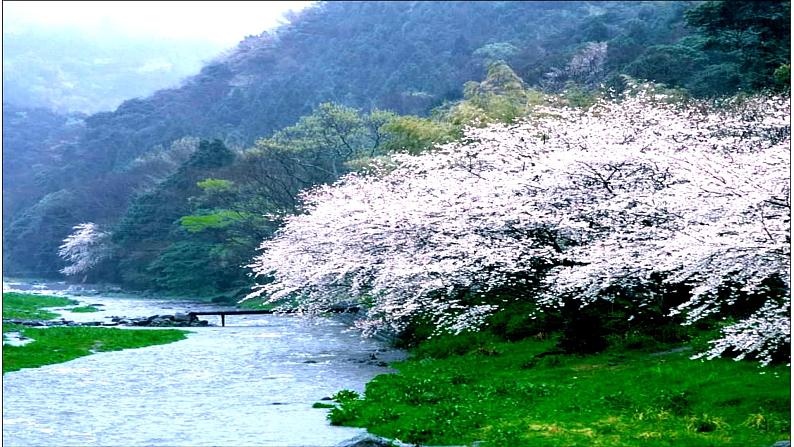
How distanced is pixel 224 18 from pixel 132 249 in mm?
105781

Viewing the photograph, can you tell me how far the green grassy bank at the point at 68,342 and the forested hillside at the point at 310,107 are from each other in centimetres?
1075

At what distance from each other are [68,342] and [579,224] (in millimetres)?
18198

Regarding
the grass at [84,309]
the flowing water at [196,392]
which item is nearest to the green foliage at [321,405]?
the flowing water at [196,392]

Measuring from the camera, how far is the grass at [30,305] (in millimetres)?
39406

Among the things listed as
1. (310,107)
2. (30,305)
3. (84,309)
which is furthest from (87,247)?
(84,309)

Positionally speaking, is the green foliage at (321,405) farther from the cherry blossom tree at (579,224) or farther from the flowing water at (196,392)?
the cherry blossom tree at (579,224)

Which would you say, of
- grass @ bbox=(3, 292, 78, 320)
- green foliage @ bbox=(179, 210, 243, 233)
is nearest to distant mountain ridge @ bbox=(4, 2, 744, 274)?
green foliage @ bbox=(179, 210, 243, 233)

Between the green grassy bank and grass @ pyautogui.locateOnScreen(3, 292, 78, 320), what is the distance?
714mm

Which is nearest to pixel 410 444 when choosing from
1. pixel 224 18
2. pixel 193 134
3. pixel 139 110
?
pixel 193 134

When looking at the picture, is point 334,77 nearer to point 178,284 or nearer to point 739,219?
point 178,284

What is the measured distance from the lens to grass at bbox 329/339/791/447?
11.9 metres

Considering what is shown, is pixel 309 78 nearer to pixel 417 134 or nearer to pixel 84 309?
pixel 84 309

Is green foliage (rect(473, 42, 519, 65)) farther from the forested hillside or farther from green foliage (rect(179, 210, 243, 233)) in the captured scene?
green foliage (rect(179, 210, 243, 233))

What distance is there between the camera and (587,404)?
14.0 meters
